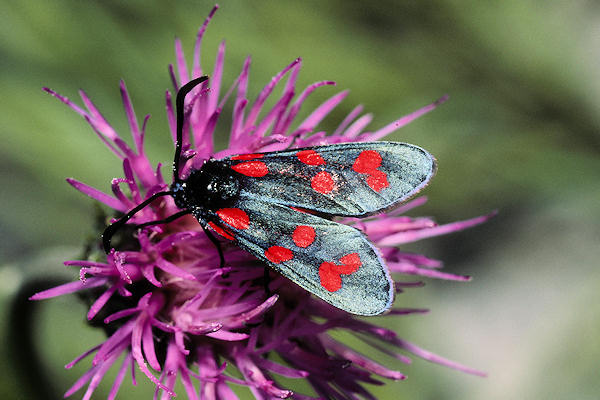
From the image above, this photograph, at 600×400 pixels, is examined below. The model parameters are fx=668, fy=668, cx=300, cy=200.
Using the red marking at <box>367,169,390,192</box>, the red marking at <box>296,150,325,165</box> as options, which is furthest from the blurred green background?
the red marking at <box>367,169,390,192</box>

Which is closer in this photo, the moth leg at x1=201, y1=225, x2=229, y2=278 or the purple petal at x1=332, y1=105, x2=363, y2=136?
the moth leg at x1=201, y1=225, x2=229, y2=278

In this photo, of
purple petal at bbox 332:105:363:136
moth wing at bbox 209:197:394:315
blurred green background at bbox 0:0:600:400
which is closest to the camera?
moth wing at bbox 209:197:394:315

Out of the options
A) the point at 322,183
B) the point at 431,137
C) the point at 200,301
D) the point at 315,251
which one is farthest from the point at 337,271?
the point at 431,137

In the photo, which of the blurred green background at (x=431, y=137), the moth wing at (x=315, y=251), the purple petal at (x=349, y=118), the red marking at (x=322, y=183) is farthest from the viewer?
the blurred green background at (x=431, y=137)

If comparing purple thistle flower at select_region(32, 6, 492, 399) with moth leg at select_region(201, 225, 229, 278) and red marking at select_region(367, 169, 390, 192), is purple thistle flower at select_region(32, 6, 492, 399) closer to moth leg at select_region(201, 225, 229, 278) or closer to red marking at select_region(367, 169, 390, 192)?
moth leg at select_region(201, 225, 229, 278)

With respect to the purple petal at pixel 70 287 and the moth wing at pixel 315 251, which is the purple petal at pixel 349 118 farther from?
the purple petal at pixel 70 287

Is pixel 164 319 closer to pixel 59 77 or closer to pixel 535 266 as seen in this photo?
pixel 59 77

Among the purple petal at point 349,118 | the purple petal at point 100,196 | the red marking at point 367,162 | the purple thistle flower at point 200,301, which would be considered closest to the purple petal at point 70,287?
the purple thistle flower at point 200,301

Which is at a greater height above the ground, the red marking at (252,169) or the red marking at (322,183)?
the red marking at (252,169)
